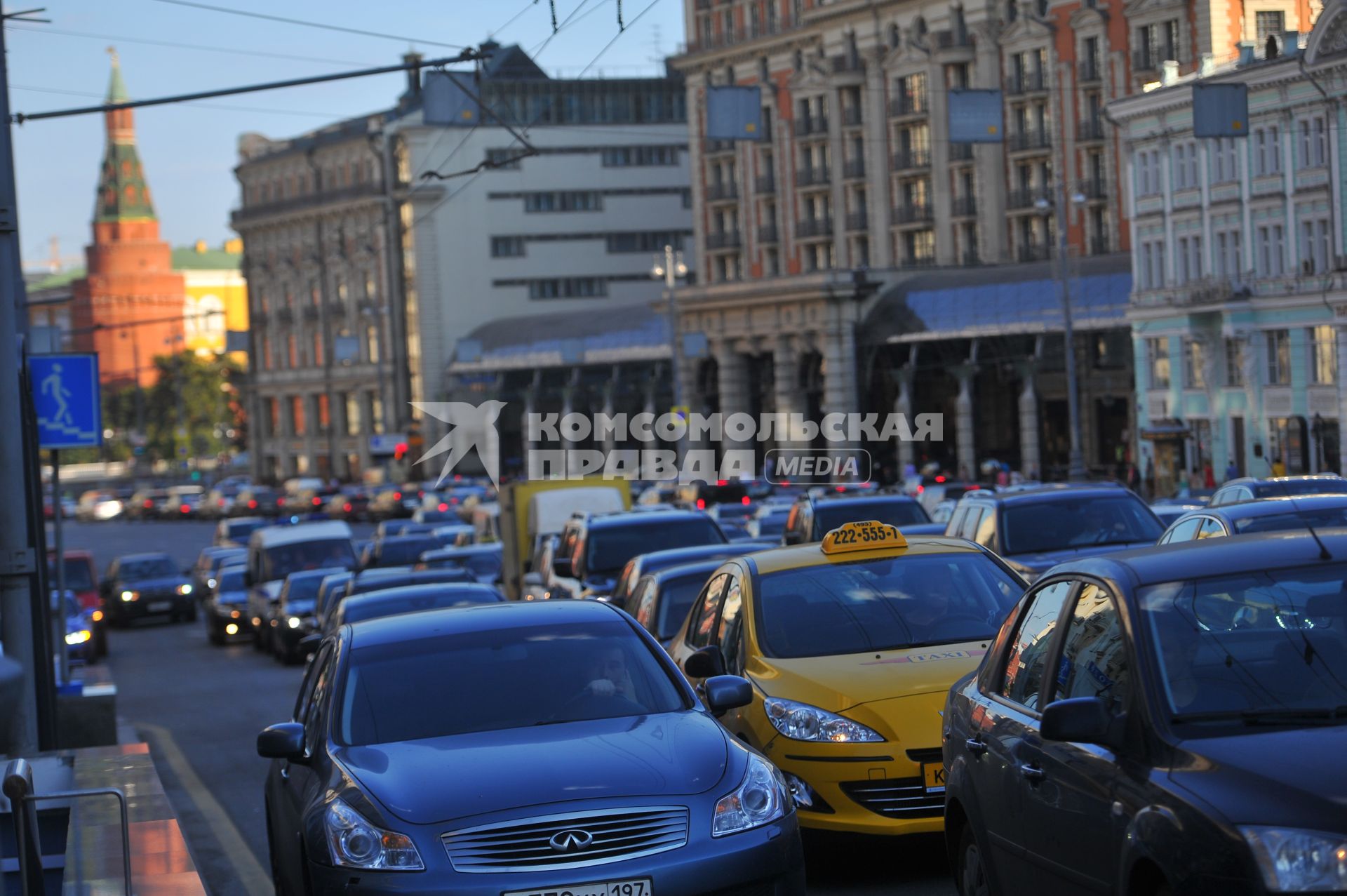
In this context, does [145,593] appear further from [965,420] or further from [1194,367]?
[965,420]

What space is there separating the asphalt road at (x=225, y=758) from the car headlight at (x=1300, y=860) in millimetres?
4339

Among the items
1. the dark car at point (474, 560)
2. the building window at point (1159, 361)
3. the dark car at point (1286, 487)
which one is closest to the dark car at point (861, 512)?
the dark car at point (1286, 487)

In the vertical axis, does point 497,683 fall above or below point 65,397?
below

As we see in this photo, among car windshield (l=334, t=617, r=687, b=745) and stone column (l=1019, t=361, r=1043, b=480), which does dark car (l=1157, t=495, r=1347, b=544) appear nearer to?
car windshield (l=334, t=617, r=687, b=745)

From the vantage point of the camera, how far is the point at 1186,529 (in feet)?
Result: 52.4

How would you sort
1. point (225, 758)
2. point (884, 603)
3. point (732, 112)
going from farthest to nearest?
point (732, 112) < point (225, 758) < point (884, 603)

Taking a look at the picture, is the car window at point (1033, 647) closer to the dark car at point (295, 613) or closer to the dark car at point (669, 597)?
the dark car at point (669, 597)

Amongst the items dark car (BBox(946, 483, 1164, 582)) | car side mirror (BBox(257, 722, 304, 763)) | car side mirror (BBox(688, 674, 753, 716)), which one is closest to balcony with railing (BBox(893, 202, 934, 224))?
dark car (BBox(946, 483, 1164, 582))

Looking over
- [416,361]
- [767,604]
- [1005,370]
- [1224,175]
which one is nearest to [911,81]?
[1005,370]

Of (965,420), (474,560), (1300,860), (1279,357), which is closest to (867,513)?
(474,560)

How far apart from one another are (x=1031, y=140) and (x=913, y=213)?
9.12 metres

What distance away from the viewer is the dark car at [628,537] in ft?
71.6

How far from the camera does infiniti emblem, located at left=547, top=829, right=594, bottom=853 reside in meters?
6.92

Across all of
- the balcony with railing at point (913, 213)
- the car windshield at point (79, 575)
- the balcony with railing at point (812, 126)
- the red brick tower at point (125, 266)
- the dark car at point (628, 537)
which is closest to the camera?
the dark car at point (628, 537)
